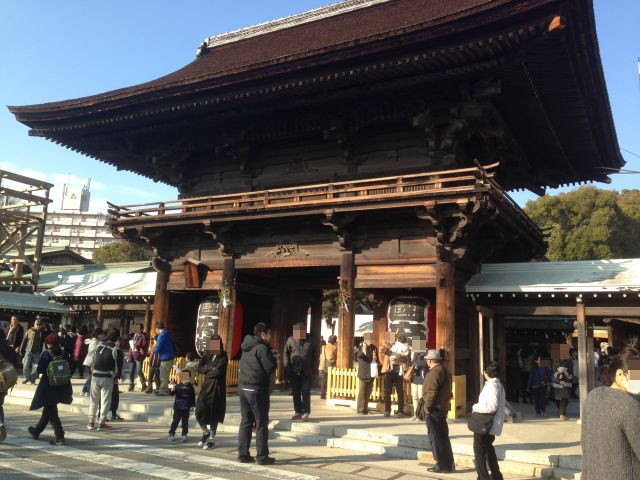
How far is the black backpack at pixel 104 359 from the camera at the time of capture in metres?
8.95

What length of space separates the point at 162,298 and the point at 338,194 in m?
6.97

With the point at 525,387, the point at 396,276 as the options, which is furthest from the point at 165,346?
the point at 525,387

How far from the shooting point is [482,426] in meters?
6.46

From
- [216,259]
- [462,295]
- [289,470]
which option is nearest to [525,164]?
[462,295]

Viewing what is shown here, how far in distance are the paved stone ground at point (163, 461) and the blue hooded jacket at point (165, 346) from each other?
416 centimetres

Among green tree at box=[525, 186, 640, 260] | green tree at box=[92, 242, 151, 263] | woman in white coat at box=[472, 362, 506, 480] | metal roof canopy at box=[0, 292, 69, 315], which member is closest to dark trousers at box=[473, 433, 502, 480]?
woman in white coat at box=[472, 362, 506, 480]

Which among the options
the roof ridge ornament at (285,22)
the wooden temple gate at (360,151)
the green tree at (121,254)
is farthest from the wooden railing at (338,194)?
the green tree at (121,254)

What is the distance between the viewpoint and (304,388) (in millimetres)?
10422

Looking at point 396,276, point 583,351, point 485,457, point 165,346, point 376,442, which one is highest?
point 396,276

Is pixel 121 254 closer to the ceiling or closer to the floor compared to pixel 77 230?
closer to the floor

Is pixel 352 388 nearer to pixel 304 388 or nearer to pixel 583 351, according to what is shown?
pixel 304 388

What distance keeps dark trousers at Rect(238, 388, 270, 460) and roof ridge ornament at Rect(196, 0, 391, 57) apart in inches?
604

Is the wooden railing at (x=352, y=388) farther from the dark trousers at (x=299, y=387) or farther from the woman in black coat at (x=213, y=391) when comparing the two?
the woman in black coat at (x=213, y=391)

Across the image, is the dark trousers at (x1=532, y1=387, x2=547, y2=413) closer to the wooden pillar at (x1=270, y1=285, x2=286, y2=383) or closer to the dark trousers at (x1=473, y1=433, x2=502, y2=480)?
the dark trousers at (x1=473, y1=433, x2=502, y2=480)
